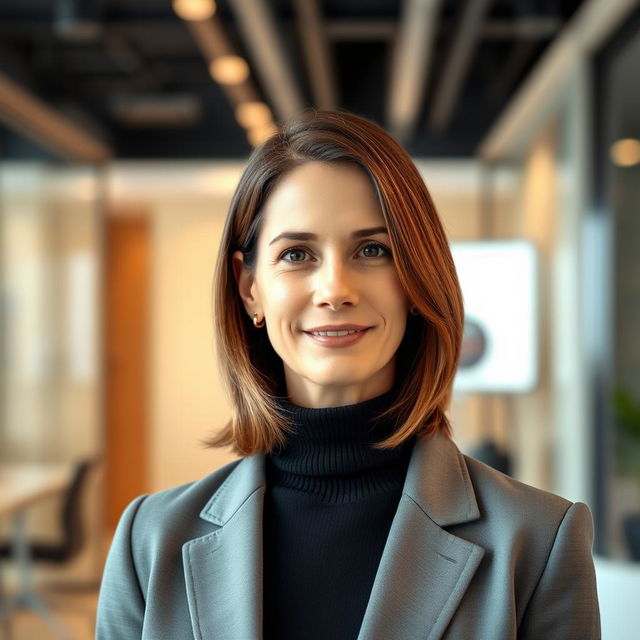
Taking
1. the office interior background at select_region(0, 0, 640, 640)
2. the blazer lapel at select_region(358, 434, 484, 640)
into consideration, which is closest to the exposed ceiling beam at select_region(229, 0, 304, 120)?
the office interior background at select_region(0, 0, 640, 640)

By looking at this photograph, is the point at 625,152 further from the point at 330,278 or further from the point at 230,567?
the point at 230,567

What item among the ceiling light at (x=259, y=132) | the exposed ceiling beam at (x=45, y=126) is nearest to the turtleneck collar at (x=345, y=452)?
the exposed ceiling beam at (x=45, y=126)

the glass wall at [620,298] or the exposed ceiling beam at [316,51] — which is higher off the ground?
the exposed ceiling beam at [316,51]

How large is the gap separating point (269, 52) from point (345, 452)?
450cm

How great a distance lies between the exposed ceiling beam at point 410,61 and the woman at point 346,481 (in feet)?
12.1

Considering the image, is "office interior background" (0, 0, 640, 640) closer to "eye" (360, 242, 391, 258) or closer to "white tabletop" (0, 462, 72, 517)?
"white tabletop" (0, 462, 72, 517)

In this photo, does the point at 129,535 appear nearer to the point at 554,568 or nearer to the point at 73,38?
the point at 554,568

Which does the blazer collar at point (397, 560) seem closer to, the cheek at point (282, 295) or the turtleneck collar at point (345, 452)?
the turtleneck collar at point (345, 452)

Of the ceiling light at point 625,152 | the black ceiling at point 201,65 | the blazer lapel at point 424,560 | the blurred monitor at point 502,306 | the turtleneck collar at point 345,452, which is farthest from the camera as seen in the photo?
the black ceiling at point 201,65

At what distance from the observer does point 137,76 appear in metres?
7.21

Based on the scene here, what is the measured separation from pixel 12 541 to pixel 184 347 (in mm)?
3599

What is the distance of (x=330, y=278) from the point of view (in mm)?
1328

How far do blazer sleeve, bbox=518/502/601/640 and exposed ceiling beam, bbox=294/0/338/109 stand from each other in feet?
13.8

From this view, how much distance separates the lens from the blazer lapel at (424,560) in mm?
1293
